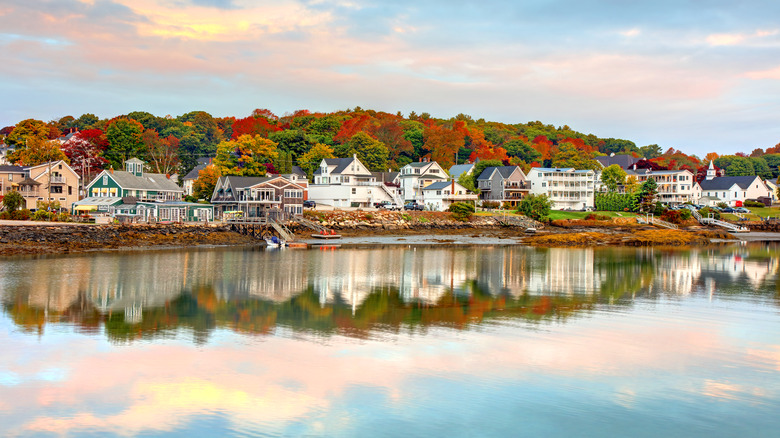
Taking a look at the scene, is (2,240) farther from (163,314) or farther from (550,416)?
(550,416)

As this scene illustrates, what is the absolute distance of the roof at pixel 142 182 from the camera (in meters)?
69.1

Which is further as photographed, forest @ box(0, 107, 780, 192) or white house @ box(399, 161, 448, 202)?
white house @ box(399, 161, 448, 202)

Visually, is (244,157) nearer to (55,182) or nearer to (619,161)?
(55,182)

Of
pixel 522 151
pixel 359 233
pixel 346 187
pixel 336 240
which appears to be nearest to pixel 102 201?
pixel 336 240

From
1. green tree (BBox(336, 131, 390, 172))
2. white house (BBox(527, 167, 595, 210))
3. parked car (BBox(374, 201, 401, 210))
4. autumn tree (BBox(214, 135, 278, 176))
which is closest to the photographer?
autumn tree (BBox(214, 135, 278, 176))

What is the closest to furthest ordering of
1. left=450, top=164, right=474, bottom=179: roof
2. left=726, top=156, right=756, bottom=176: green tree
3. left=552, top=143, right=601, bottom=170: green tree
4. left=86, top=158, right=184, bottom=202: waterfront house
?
left=86, top=158, right=184, bottom=202: waterfront house, left=450, top=164, right=474, bottom=179: roof, left=552, top=143, right=601, bottom=170: green tree, left=726, top=156, right=756, bottom=176: green tree

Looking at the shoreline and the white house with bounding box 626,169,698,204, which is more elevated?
the white house with bounding box 626,169,698,204

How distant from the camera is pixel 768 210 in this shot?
9694cm

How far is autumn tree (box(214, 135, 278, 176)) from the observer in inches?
3263

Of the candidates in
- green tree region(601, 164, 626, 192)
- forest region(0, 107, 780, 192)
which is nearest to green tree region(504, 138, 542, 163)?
forest region(0, 107, 780, 192)

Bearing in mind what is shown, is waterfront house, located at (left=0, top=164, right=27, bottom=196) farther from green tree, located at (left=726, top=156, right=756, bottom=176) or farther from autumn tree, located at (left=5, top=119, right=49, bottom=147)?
green tree, located at (left=726, top=156, right=756, bottom=176)

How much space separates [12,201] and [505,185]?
67.2 m

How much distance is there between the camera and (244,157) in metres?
83.4

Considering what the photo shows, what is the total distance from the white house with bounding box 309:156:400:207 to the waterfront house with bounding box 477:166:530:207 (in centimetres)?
1748
